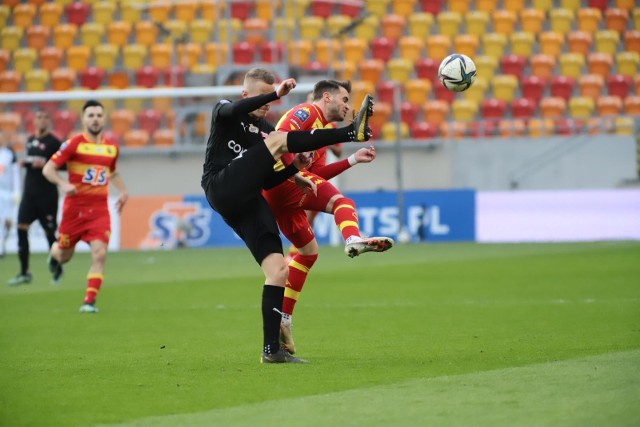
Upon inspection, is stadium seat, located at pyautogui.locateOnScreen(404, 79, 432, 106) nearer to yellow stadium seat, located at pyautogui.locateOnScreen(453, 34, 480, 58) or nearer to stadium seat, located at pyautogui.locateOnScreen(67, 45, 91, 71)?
yellow stadium seat, located at pyautogui.locateOnScreen(453, 34, 480, 58)

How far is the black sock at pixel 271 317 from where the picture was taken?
7.79 metres

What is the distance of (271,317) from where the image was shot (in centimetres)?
784

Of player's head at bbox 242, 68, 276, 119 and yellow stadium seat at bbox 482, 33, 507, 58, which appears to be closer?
player's head at bbox 242, 68, 276, 119

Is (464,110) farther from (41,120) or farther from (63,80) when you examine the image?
(41,120)

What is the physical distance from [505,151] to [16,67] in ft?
44.0

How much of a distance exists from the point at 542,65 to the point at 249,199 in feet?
77.0

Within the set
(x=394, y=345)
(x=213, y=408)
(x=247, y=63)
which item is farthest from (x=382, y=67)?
(x=213, y=408)

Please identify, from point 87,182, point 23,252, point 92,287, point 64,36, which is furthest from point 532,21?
point 92,287

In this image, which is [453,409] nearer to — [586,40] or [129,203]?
[129,203]

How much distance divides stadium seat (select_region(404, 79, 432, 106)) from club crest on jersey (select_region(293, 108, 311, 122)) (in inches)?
832

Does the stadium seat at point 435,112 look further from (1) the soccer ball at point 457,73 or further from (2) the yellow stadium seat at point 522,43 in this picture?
(1) the soccer ball at point 457,73

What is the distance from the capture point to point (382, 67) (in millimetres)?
29984

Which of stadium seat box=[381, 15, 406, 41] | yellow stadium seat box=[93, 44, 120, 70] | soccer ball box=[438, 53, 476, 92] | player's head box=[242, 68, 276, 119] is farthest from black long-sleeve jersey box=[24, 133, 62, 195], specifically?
stadium seat box=[381, 15, 406, 41]

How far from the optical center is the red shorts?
12492mm
